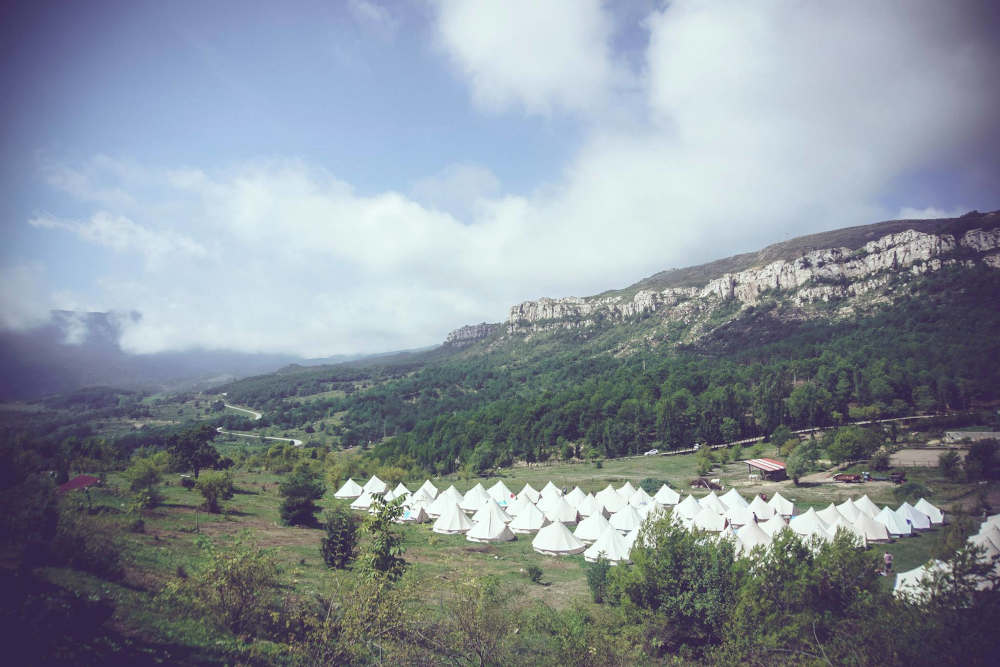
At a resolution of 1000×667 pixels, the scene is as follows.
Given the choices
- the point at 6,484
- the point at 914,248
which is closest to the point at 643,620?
the point at 6,484

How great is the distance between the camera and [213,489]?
27.2 meters

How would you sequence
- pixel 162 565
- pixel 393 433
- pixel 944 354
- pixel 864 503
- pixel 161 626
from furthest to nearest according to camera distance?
pixel 393 433, pixel 944 354, pixel 864 503, pixel 162 565, pixel 161 626

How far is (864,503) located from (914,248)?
424 feet

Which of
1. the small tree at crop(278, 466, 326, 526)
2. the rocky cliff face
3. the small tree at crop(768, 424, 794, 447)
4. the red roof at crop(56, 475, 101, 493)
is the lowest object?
the small tree at crop(768, 424, 794, 447)

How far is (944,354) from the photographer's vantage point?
234 ft

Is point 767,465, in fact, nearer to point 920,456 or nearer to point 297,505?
point 920,456

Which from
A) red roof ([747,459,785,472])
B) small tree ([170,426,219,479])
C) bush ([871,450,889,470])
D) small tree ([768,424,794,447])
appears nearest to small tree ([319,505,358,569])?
small tree ([170,426,219,479])

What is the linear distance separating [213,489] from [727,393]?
70.5 meters

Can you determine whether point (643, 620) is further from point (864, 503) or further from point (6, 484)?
point (864, 503)

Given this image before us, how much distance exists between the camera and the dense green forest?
6562 cm

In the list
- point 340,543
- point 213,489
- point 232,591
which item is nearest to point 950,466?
point 340,543

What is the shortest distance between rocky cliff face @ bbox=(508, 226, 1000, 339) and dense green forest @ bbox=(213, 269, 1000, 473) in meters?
9.67

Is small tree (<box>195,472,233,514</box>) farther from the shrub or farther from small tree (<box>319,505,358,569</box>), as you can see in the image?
the shrub

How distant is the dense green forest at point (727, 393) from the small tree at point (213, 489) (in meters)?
38.7
